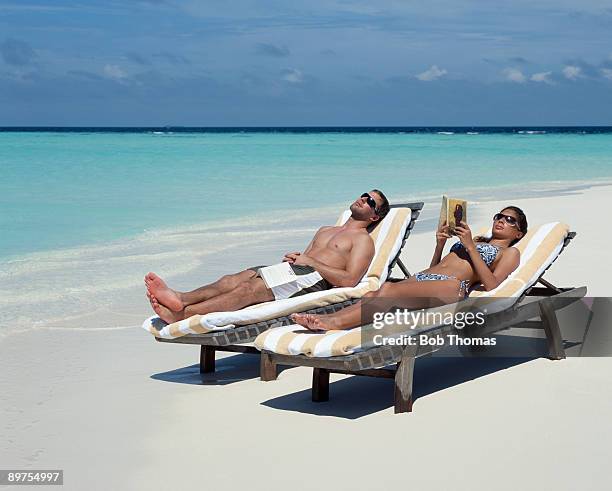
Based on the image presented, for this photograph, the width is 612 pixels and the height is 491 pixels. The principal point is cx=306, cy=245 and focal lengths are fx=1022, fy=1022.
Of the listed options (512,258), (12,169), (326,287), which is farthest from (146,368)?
(12,169)

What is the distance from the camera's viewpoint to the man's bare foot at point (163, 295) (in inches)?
259

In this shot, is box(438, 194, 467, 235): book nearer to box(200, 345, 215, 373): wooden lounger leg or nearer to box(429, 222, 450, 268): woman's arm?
box(429, 222, 450, 268): woman's arm

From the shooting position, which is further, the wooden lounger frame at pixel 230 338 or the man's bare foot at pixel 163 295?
the man's bare foot at pixel 163 295

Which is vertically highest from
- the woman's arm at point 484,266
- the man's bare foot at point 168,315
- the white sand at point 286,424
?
the woman's arm at point 484,266

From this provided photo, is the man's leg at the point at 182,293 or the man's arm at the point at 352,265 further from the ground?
the man's arm at the point at 352,265

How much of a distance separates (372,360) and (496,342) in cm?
241

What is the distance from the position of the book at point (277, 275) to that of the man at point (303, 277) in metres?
0.02

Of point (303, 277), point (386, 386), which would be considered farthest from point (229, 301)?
point (386, 386)

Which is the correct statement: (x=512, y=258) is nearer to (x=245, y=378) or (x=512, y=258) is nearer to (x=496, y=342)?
(x=496, y=342)

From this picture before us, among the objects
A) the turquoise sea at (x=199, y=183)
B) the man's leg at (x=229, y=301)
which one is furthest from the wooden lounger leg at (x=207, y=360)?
the turquoise sea at (x=199, y=183)

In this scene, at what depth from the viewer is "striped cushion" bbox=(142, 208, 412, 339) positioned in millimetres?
6297

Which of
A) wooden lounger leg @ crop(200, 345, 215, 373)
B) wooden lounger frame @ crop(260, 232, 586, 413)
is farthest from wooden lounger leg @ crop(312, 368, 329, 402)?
wooden lounger leg @ crop(200, 345, 215, 373)

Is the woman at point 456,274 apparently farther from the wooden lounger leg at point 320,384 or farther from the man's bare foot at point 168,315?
the man's bare foot at point 168,315

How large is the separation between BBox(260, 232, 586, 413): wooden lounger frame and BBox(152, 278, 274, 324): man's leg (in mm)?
526
